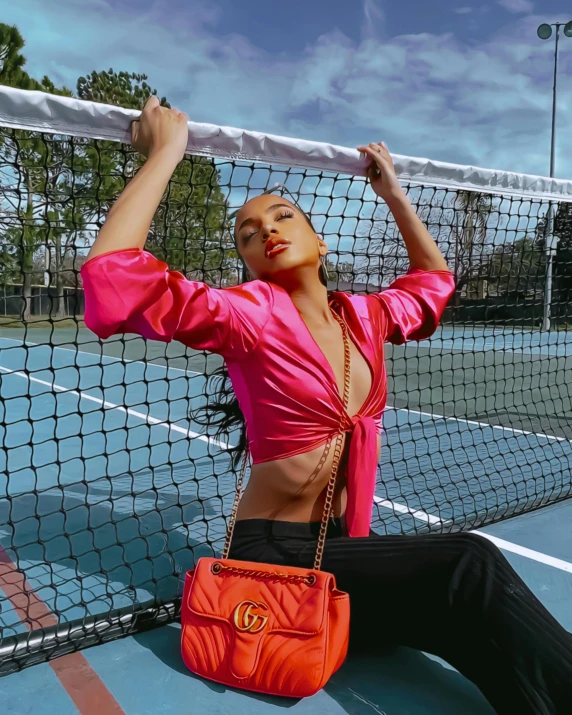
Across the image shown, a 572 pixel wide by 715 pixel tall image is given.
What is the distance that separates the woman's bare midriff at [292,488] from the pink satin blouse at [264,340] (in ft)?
0.11

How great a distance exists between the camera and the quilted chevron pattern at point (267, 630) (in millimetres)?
1748

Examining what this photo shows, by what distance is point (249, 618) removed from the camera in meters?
1.79

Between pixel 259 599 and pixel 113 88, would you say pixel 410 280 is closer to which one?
pixel 259 599

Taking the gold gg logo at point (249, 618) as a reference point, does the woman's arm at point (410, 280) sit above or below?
above

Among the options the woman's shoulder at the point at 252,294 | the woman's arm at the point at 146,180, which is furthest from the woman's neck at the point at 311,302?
the woman's arm at the point at 146,180

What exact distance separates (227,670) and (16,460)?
141 inches

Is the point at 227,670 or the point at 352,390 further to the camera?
the point at 352,390

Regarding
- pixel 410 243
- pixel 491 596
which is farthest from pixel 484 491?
pixel 491 596

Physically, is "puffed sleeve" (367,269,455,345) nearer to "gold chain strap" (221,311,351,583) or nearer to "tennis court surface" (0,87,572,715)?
"gold chain strap" (221,311,351,583)

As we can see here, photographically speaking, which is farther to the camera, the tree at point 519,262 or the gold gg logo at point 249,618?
the tree at point 519,262

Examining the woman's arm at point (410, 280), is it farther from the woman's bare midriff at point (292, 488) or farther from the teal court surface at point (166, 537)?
the teal court surface at point (166, 537)

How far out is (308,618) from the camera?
1.75 m

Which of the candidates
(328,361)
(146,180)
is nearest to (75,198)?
(146,180)

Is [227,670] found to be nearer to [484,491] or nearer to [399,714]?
[399,714]
